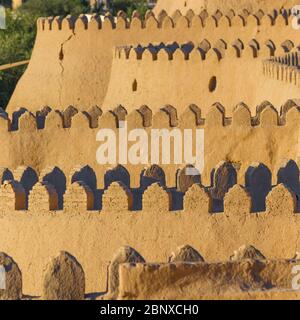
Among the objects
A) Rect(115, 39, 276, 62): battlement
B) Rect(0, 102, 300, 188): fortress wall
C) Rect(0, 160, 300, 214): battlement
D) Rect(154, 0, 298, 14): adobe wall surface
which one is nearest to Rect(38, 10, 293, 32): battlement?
Rect(154, 0, 298, 14): adobe wall surface

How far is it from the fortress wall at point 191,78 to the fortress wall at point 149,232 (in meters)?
13.0

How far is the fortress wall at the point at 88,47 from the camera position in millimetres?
42031

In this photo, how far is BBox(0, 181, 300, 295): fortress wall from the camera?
2223cm

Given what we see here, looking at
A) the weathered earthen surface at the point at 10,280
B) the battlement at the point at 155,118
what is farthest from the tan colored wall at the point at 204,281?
the battlement at the point at 155,118

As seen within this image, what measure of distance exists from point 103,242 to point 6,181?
5.05ft

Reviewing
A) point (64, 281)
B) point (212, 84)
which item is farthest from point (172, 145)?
point (64, 281)

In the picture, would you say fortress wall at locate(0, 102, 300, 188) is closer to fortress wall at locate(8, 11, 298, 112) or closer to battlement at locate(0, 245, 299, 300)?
battlement at locate(0, 245, 299, 300)

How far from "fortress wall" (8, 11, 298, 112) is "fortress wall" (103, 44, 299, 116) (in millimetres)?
3170

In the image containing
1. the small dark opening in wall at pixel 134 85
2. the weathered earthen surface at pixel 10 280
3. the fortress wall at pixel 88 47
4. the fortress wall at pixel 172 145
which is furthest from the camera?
the fortress wall at pixel 88 47

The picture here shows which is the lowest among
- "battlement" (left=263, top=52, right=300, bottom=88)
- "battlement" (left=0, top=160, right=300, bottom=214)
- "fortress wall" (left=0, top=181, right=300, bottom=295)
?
"fortress wall" (left=0, top=181, right=300, bottom=295)

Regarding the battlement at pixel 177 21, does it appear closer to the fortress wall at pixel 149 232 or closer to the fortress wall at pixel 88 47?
the fortress wall at pixel 88 47
